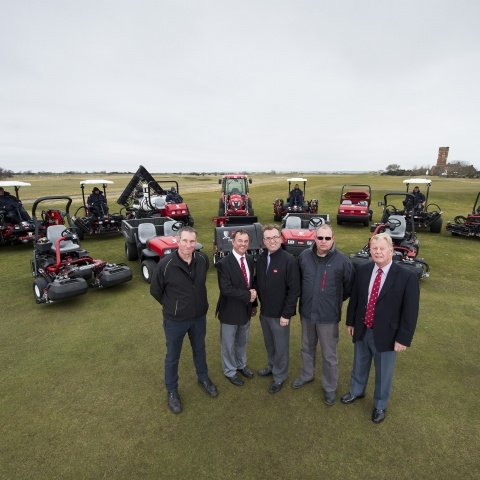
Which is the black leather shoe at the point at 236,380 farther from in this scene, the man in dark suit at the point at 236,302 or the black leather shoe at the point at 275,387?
the black leather shoe at the point at 275,387

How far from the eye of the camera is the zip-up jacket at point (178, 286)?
3334 mm

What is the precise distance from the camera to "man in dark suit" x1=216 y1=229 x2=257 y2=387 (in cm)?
352

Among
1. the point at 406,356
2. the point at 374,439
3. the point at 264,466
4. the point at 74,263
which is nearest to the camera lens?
the point at 264,466

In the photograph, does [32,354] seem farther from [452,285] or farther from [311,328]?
[452,285]

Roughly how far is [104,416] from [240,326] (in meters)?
1.89

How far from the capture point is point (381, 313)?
10.1 feet

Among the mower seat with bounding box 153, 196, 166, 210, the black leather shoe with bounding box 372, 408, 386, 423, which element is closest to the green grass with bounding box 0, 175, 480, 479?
the black leather shoe with bounding box 372, 408, 386, 423

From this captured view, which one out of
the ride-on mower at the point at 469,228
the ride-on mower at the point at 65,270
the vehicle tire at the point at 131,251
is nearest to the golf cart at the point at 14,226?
the vehicle tire at the point at 131,251

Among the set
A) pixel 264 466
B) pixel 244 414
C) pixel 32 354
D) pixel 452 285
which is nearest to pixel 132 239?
pixel 32 354

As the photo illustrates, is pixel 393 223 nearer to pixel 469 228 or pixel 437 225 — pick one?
pixel 469 228

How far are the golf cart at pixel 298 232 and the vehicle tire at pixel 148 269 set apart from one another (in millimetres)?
3874

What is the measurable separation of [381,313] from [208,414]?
2.28 metres

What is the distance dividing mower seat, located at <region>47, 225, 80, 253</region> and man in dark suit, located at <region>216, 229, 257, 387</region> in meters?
5.21

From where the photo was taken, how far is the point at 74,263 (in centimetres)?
695
